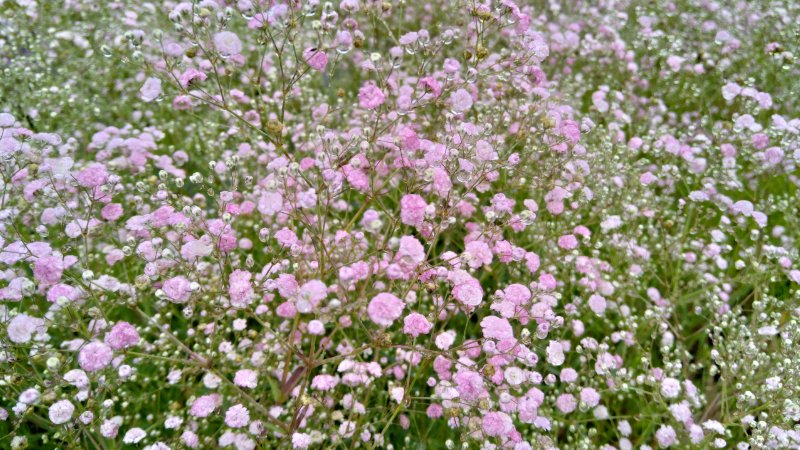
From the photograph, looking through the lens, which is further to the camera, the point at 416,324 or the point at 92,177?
the point at 92,177

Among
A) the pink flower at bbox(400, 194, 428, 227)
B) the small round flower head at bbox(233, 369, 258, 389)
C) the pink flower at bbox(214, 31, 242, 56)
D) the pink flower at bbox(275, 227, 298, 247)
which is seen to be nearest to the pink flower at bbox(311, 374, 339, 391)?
the small round flower head at bbox(233, 369, 258, 389)

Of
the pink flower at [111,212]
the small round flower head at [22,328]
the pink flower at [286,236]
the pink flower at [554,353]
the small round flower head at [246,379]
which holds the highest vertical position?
the pink flower at [286,236]

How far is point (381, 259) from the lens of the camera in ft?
6.41

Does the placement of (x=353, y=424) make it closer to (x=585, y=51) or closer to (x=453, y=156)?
(x=453, y=156)

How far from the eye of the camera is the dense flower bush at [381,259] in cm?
177

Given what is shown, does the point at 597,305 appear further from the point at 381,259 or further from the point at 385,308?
the point at 385,308

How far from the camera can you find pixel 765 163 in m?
3.27

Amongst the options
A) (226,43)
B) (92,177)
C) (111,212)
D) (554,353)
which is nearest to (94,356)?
(92,177)

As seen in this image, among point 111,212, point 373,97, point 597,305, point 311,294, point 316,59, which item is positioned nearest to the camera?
point 311,294

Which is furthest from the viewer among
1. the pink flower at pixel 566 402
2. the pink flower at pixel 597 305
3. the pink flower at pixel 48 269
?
the pink flower at pixel 597 305

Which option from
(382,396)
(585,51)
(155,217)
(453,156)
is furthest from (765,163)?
(155,217)

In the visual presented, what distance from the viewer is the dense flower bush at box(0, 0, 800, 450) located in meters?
1.77

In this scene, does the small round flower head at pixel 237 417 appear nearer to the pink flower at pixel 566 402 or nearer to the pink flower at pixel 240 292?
the pink flower at pixel 240 292

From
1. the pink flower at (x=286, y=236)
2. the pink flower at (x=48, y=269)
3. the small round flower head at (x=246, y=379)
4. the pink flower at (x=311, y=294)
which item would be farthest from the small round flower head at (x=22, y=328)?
the pink flower at (x=311, y=294)
